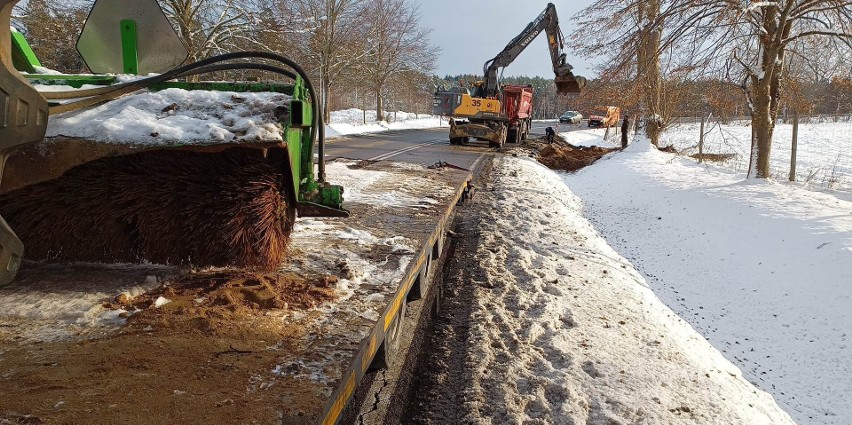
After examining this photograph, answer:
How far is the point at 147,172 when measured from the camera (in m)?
2.95

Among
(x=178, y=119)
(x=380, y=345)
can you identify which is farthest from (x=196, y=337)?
(x=178, y=119)

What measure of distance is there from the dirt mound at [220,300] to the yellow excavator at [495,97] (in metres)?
16.6

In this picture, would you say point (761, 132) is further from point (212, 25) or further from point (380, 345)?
point (212, 25)

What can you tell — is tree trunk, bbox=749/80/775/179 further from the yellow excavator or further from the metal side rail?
the metal side rail

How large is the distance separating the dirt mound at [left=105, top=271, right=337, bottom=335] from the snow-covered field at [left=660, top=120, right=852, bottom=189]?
44.9 ft

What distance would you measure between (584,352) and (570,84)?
A: 1541 cm

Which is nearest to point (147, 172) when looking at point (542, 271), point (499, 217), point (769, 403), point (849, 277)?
point (542, 271)

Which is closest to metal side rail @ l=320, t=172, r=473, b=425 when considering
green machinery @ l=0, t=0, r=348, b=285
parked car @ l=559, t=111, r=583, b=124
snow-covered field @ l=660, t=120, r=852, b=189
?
green machinery @ l=0, t=0, r=348, b=285

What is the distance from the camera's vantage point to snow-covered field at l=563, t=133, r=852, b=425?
14.3ft

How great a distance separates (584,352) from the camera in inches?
150

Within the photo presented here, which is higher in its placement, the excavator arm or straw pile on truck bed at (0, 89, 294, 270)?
the excavator arm

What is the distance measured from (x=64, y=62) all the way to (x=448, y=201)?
23.6 m

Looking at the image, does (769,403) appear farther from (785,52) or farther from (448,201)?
(785,52)

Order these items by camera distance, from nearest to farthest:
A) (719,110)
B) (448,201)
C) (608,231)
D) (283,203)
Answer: (283,203) < (448,201) < (608,231) < (719,110)
